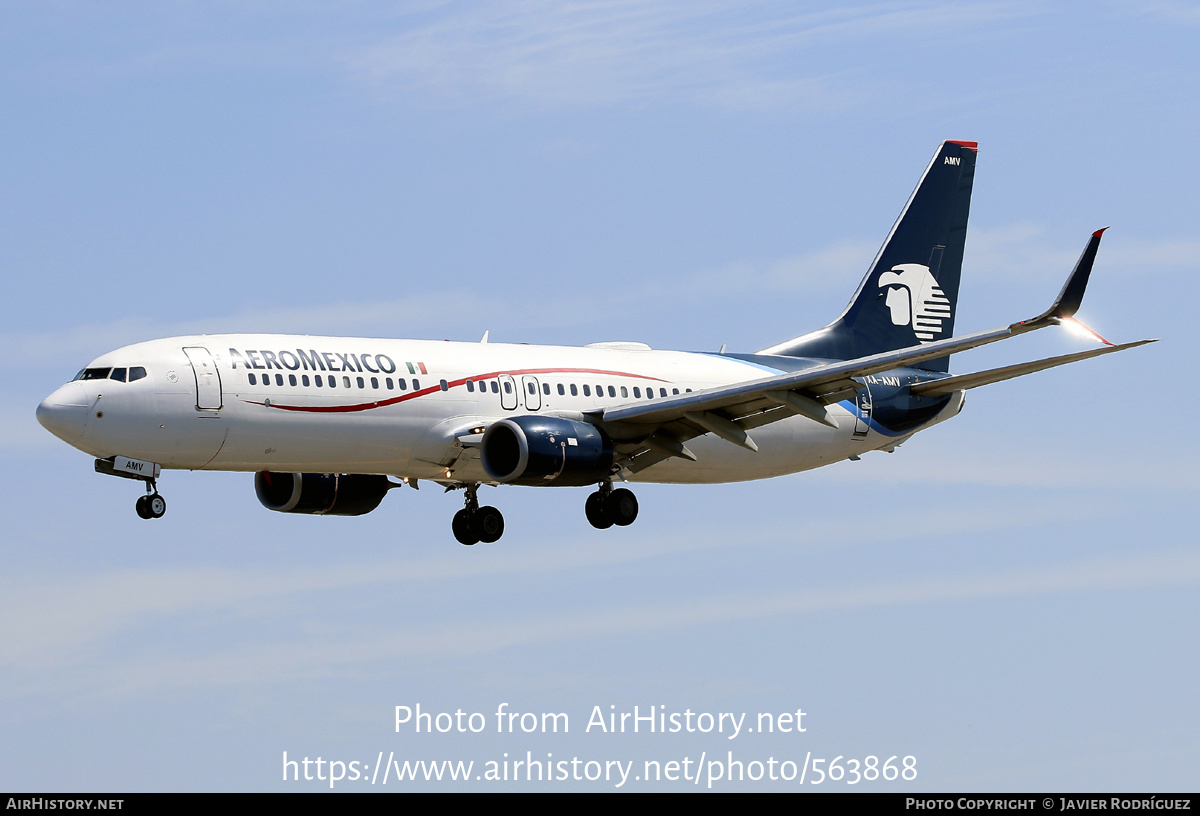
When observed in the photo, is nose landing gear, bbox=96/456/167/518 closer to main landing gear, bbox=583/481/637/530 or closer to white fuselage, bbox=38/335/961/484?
white fuselage, bbox=38/335/961/484

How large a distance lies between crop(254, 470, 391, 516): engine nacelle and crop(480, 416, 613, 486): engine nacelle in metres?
6.10

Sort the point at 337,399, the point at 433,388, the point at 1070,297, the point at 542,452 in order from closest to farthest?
the point at 1070,297, the point at 337,399, the point at 542,452, the point at 433,388

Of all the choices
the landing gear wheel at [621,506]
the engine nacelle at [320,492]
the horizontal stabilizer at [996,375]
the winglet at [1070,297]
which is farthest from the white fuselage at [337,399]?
the winglet at [1070,297]

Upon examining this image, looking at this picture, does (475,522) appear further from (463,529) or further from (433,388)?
(433,388)

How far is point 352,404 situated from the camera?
1610 inches

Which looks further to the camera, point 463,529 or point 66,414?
point 463,529

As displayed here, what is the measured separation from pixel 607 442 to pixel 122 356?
1146cm

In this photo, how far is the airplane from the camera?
39156 millimetres

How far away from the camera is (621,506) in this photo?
44719 millimetres

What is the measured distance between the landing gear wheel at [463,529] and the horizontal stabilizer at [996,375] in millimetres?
13114

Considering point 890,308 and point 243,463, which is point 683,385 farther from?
point 243,463

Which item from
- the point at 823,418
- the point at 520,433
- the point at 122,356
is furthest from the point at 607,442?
the point at 122,356

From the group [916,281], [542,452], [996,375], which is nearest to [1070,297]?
[996,375]

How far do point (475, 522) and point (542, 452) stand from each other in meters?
5.92
